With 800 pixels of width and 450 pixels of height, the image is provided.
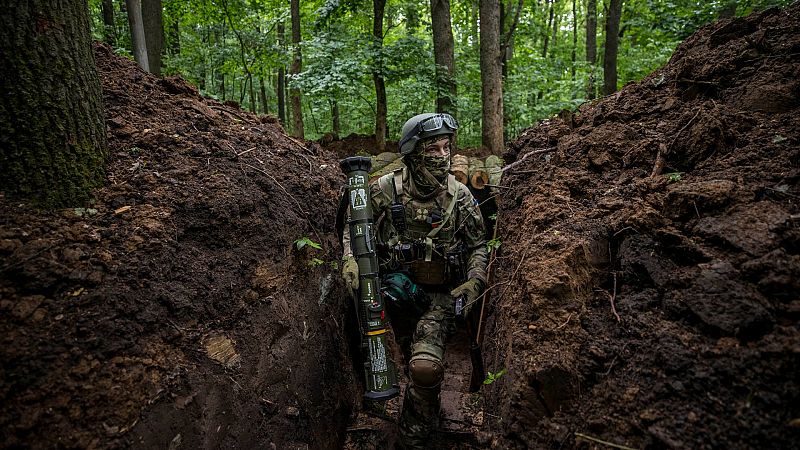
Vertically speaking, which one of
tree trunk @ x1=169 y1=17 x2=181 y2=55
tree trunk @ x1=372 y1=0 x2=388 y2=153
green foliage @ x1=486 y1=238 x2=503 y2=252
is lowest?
green foliage @ x1=486 y1=238 x2=503 y2=252

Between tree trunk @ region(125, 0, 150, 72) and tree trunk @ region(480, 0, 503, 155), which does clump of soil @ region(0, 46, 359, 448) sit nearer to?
tree trunk @ region(125, 0, 150, 72)

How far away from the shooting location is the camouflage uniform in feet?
13.3

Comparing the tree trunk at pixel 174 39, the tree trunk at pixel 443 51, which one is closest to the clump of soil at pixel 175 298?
the tree trunk at pixel 443 51

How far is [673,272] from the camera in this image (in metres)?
2.07

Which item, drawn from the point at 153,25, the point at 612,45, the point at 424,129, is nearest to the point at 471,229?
the point at 424,129

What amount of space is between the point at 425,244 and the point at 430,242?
61 mm

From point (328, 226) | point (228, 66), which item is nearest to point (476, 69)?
point (228, 66)

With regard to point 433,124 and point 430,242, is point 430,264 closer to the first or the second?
point 430,242

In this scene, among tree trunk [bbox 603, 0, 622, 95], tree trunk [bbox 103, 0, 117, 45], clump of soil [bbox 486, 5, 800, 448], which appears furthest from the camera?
tree trunk [bbox 103, 0, 117, 45]

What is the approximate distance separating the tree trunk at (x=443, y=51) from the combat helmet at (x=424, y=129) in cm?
491

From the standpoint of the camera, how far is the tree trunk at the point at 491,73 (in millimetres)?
7887

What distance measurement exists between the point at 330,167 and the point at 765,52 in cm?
416

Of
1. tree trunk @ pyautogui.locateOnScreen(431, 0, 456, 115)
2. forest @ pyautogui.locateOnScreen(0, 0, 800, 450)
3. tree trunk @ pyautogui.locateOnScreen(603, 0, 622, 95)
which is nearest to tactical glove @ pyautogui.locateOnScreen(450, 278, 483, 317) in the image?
forest @ pyautogui.locateOnScreen(0, 0, 800, 450)

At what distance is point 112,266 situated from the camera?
2336 mm
